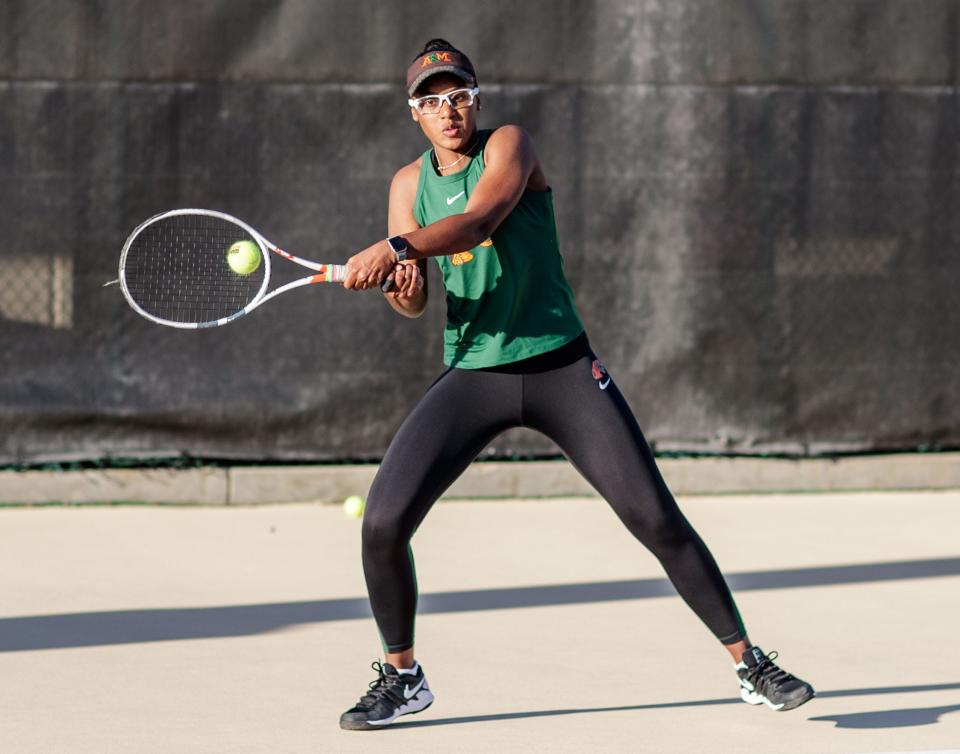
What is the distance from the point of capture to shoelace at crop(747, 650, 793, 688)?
14.1 ft

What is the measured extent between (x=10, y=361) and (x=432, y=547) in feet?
7.12

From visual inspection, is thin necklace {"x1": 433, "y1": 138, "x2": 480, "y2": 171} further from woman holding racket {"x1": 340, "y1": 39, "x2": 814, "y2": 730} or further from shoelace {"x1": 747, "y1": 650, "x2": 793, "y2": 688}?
shoelace {"x1": 747, "y1": 650, "x2": 793, "y2": 688}

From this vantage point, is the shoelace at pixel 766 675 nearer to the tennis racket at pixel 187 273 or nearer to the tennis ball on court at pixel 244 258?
the tennis ball on court at pixel 244 258

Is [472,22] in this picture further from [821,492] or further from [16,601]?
[16,601]

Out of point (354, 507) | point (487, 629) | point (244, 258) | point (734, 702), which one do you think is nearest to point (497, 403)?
point (244, 258)

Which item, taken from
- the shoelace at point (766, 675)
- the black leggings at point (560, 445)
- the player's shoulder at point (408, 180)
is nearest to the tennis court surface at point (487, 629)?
the shoelace at point (766, 675)

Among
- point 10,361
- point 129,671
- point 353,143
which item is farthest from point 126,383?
point 129,671

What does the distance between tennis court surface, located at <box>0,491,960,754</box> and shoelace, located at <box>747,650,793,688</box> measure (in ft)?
0.37

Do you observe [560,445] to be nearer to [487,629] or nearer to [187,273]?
[487,629]

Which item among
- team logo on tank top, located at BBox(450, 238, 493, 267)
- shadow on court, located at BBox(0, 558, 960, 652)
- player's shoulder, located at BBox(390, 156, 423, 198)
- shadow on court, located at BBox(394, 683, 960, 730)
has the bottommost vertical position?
shadow on court, located at BBox(0, 558, 960, 652)

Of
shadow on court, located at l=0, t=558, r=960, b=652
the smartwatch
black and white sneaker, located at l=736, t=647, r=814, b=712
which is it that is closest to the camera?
the smartwatch

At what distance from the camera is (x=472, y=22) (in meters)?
7.98

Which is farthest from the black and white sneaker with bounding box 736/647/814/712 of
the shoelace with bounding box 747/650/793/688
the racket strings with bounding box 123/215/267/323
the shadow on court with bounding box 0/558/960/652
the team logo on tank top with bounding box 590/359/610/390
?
the racket strings with bounding box 123/215/267/323

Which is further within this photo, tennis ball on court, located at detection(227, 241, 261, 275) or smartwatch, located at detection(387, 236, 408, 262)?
tennis ball on court, located at detection(227, 241, 261, 275)
